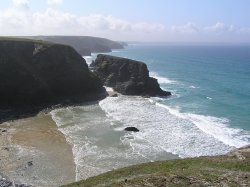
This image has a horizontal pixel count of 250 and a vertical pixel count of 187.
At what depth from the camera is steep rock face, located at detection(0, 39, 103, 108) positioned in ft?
236

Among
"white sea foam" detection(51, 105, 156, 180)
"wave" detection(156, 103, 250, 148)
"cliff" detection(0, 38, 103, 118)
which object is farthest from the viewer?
"cliff" detection(0, 38, 103, 118)

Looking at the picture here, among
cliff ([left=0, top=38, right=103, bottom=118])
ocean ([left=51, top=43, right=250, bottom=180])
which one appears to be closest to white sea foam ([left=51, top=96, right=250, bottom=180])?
ocean ([left=51, top=43, right=250, bottom=180])

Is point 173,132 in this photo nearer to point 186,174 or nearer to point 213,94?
point 186,174

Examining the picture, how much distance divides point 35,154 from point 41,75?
1315 inches

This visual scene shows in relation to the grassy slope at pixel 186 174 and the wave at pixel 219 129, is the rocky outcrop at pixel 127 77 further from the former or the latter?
the grassy slope at pixel 186 174

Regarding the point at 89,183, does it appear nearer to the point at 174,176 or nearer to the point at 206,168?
the point at 174,176

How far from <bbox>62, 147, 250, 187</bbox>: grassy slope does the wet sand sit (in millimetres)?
12384

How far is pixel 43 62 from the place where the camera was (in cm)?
7919

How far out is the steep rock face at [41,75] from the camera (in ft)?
236

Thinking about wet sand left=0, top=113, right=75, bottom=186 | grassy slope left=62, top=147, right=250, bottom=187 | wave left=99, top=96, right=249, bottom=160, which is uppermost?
grassy slope left=62, top=147, right=250, bottom=187

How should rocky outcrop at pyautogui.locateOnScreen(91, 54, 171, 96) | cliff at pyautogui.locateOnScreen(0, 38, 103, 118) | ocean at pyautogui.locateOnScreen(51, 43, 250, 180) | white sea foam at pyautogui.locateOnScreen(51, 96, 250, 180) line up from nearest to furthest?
white sea foam at pyautogui.locateOnScreen(51, 96, 250, 180)
ocean at pyautogui.locateOnScreen(51, 43, 250, 180)
cliff at pyautogui.locateOnScreen(0, 38, 103, 118)
rocky outcrop at pyautogui.locateOnScreen(91, 54, 171, 96)

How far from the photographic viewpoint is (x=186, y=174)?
81.3 ft

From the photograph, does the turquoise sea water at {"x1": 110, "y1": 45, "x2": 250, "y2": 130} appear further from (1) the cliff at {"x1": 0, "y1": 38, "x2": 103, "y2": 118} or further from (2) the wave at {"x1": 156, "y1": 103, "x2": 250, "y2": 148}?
(1) the cliff at {"x1": 0, "y1": 38, "x2": 103, "y2": 118}

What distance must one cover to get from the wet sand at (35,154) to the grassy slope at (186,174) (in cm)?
1238
